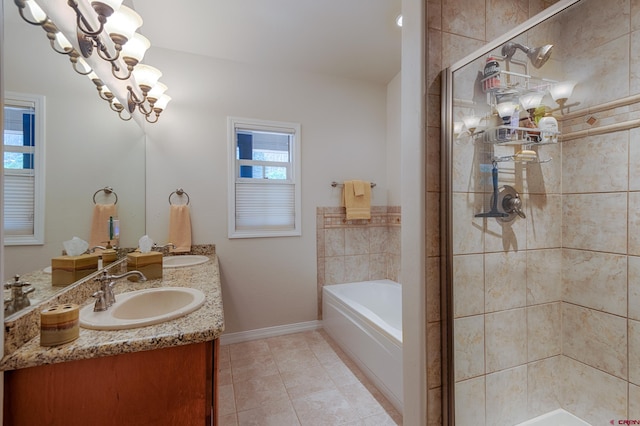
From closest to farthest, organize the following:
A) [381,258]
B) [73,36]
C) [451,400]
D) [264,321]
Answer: [451,400], [73,36], [264,321], [381,258]

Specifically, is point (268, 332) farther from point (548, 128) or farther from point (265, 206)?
point (548, 128)

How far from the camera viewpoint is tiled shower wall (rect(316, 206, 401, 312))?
301 cm

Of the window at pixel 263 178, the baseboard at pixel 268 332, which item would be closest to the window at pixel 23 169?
the window at pixel 263 178

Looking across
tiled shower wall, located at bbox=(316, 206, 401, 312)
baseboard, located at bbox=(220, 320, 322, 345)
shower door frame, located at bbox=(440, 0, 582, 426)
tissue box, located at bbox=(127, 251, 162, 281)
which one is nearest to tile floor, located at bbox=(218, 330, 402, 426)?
baseboard, located at bbox=(220, 320, 322, 345)

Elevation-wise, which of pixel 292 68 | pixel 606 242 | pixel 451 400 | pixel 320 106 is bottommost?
pixel 451 400

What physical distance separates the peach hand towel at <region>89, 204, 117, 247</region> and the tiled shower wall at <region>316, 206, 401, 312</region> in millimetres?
1829

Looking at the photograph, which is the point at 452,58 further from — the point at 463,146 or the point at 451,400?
the point at 451,400

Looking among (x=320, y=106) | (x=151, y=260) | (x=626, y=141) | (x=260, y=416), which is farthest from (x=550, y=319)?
(x=320, y=106)

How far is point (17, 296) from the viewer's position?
0.87 meters

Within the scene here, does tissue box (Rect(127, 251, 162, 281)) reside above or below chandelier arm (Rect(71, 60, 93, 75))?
below

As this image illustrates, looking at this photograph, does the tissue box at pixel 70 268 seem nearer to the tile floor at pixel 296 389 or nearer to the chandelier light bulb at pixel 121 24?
the chandelier light bulb at pixel 121 24

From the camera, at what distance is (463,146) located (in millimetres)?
1118

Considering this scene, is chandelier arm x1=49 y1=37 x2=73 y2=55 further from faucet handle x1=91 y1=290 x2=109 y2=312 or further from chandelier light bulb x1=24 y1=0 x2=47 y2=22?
faucet handle x1=91 y1=290 x2=109 y2=312

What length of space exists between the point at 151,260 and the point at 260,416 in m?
1.19
